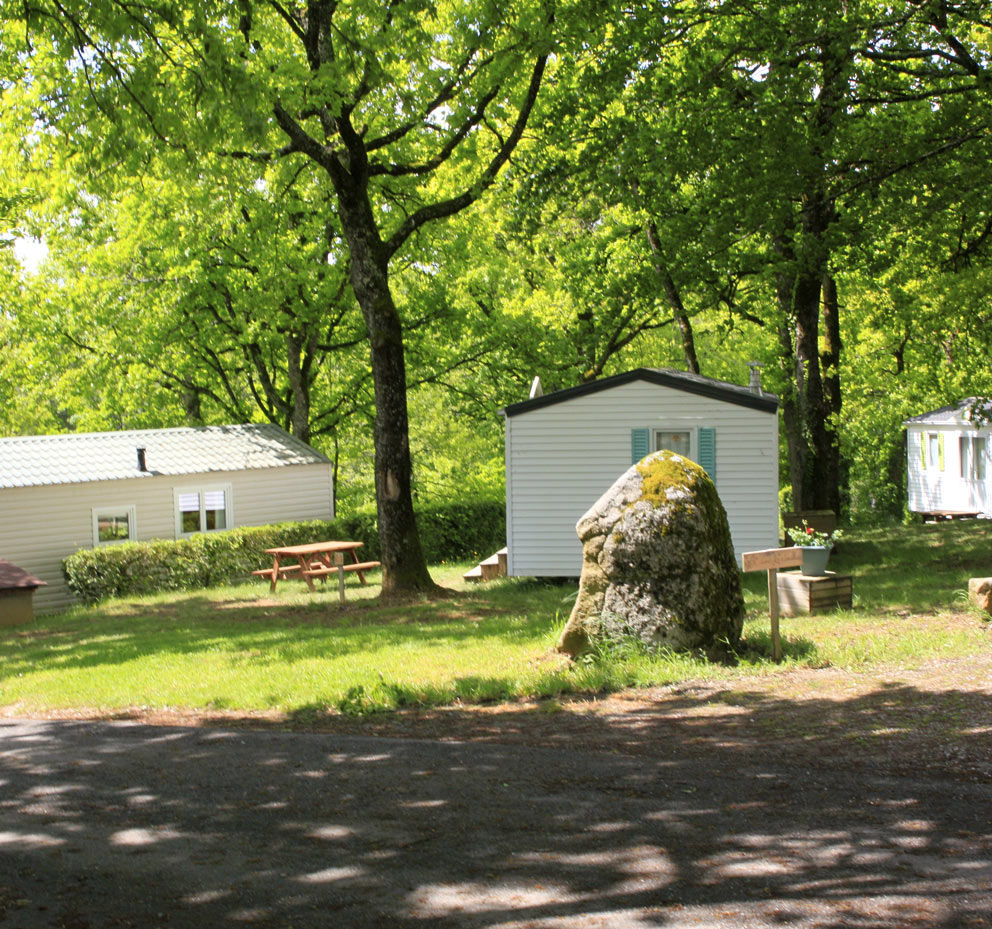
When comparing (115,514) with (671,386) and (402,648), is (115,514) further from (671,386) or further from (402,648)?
(402,648)

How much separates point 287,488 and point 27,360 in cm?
1005

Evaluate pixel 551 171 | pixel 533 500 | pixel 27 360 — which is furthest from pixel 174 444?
pixel 551 171

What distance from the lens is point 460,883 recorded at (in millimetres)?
4250

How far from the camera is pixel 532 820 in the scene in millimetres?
5012

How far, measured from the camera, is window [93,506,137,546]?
876 inches

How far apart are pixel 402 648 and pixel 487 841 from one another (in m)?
6.62

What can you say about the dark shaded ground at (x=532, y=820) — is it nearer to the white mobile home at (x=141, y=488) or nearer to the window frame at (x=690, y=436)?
the window frame at (x=690, y=436)

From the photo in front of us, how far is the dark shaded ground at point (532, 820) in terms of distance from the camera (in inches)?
158

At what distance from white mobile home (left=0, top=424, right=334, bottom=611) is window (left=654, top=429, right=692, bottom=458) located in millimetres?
10945

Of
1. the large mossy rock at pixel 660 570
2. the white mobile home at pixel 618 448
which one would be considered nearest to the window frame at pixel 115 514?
the white mobile home at pixel 618 448

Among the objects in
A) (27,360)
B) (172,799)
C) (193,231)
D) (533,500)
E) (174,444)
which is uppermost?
(193,231)

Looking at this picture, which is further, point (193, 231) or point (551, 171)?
point (193, 231)

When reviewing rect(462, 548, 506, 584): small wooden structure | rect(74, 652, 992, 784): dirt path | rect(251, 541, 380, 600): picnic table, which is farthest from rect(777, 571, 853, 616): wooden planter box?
rect(462, 548, 506, 584): small wooden structure

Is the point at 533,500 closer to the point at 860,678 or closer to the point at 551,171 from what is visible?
the point at 551,171
